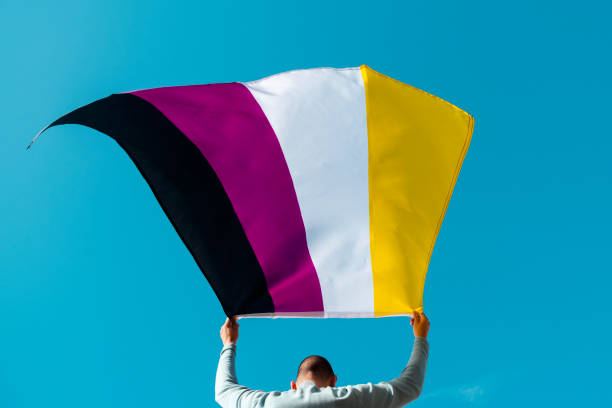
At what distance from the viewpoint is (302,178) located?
3.95m

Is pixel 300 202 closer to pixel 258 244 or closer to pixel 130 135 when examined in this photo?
pixel 258 244

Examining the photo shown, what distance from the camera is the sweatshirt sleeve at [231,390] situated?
254cm

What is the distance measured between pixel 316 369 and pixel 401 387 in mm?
358

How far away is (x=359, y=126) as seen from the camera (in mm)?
4039

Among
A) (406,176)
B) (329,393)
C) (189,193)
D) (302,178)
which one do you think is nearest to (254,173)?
(302,178)

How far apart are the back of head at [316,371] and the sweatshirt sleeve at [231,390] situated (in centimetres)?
20

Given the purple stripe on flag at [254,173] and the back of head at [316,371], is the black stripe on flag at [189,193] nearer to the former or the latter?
the purple stripe on flag at [254,173]

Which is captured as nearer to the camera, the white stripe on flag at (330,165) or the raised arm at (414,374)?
the raised arm at (414,374)

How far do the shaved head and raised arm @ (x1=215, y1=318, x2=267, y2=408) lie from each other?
207mm

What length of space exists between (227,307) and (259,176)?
0.88 m

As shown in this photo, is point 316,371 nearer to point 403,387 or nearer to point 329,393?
point 329,393

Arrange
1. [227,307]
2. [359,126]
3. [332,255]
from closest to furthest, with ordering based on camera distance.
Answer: [227,307] < [332,255] < [359,126]

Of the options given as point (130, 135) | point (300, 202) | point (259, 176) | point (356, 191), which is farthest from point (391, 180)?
point (130, 135)

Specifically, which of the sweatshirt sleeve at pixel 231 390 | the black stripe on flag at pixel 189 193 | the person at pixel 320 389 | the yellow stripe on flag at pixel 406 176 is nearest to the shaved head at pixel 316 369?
the person at pixel 320 389
